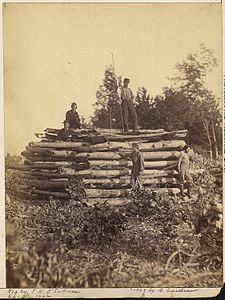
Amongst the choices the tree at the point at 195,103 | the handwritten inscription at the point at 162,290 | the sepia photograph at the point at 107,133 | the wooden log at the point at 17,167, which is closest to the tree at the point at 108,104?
the sepia photograph at the point at 107,133

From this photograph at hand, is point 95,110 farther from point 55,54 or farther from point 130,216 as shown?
point 130,216

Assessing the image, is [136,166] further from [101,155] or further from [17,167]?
[17,167]

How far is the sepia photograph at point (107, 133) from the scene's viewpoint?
1.22 meters

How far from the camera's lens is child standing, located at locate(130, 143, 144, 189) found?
1223mm

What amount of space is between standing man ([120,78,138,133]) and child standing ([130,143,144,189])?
0.05m

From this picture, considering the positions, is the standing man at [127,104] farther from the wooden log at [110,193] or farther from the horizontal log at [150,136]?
the wooden log at [110,193]

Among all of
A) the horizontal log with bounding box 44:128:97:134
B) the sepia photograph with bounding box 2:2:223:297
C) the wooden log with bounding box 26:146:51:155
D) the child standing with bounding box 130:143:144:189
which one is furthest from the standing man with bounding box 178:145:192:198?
the wooden log with bounding box 26:146:51:155

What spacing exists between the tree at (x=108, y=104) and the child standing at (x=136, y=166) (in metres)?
0.08

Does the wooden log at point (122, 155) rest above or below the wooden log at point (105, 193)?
above

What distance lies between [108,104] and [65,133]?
0.14m

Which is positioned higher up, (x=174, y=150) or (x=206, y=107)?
(x=206, y=107)

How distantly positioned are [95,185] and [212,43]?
1.65 ft

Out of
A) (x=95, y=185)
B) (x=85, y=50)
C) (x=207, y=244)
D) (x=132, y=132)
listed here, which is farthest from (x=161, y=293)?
(x=85, y=50)

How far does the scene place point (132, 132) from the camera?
1221 millimetres
